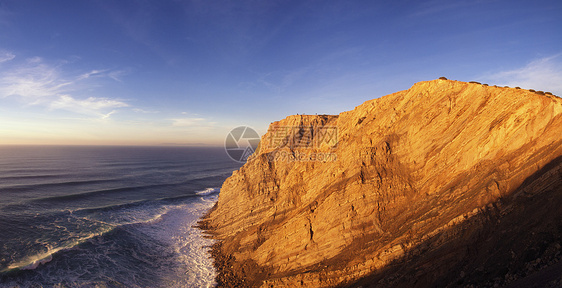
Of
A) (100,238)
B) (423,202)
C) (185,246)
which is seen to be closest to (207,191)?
(100,238)

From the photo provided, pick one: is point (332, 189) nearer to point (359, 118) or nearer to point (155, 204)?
point (359, 118)

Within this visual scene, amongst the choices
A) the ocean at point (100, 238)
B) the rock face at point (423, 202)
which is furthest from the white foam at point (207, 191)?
the rock face at point (423, 202)

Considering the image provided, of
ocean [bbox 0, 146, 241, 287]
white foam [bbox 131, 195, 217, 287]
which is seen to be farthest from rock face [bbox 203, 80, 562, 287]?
ocean [bbox 0, 146, 241, 287]

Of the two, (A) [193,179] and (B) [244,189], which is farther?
(A) [193,179]

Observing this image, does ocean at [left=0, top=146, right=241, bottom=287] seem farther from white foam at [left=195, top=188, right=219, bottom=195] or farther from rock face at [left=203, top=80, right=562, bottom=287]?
rock face at [left=203, top=80, right=562, bottom=287]

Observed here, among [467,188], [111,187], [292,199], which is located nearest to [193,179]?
[111,187]

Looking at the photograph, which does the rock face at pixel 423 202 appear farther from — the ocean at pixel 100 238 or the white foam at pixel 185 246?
the ocean at pixel 100 238

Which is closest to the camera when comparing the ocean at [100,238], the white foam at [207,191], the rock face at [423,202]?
the rock face at [423,202]

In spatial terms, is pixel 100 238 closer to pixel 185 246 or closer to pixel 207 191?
pixel 185 246
